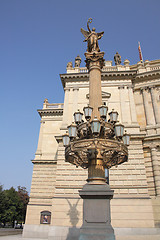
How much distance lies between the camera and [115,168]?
19656 mm

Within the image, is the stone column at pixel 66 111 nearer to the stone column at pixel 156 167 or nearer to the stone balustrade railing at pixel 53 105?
the stone balustrade railing at pixel 53 105

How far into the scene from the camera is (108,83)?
25.2 metres

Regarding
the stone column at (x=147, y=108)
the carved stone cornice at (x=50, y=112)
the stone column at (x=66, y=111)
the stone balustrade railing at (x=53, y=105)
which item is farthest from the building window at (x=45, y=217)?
the stone column at (x=147, y=108)

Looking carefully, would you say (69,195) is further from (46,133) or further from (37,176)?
(46,133)

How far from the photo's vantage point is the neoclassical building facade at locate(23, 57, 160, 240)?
17594 millimetres

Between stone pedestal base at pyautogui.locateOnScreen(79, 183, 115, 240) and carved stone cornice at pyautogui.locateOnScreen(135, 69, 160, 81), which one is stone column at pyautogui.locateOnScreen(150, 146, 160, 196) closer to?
carved stone cornice at pyautogui.locateOnScreen(135, 69, 160, 81)

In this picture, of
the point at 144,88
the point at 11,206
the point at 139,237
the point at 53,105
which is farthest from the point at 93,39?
the point at 11,206

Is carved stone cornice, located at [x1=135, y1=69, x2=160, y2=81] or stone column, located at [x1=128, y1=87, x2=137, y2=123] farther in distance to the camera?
carved stone cornice, located at [x1=135, y1=69, x2=160, y2=81]

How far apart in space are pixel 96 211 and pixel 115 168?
40.1 feet

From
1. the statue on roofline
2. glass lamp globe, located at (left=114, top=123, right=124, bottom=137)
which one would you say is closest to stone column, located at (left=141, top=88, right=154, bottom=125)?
the statue on roofline

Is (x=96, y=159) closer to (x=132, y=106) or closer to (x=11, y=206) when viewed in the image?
(x=132, y=106)

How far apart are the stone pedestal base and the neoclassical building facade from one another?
10.7 m

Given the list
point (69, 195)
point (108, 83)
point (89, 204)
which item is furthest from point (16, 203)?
point (89, 204)

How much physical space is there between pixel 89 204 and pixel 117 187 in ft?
38.2
